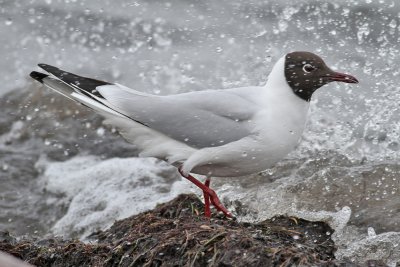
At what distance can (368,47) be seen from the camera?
9547 mm

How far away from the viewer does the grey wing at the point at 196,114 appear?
4.95 m

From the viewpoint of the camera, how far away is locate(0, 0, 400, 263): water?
21.6 feet

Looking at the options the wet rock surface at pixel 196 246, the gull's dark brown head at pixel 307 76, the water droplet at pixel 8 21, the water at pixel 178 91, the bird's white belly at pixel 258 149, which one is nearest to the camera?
the wet rock surface at pixel 196 246

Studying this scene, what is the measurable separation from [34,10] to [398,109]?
586cm

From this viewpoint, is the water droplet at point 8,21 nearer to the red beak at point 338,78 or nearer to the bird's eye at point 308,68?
the bird's eye at point 308,68

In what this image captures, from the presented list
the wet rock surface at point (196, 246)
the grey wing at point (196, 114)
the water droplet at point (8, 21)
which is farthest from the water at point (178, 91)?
the grey wing at point (196, 114)

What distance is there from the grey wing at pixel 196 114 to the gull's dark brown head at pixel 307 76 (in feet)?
0.89

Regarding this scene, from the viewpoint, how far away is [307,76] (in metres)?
5.14

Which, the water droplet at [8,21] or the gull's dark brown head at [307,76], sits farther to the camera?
the water droplet at [8,21]

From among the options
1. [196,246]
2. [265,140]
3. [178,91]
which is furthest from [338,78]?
[178,91]

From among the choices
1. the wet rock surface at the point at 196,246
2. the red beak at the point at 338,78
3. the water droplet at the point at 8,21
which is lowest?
the water droplet at the point at 8,21

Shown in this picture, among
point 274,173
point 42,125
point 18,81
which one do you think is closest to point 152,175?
point 274,173

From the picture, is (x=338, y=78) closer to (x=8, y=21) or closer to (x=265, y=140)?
(x=265, y=140)

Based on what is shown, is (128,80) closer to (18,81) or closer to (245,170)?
(18,81)
